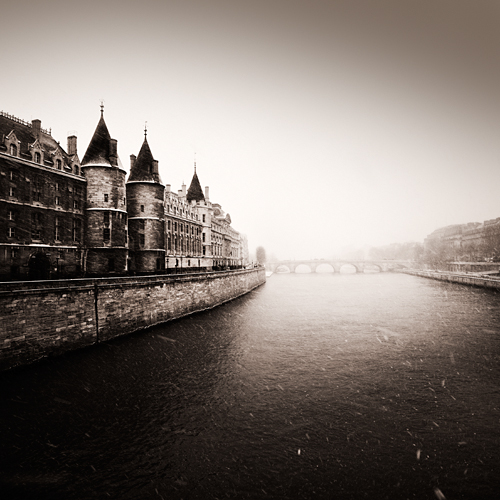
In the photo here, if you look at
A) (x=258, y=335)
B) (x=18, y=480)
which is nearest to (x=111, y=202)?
(x=258, y=335)

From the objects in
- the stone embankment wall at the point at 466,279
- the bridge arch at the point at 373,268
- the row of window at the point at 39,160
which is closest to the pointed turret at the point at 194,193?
the row of window at the point at 39,160

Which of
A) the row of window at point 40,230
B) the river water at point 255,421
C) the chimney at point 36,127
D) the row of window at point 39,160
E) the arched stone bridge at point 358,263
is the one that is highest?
the chimney at point 36,127

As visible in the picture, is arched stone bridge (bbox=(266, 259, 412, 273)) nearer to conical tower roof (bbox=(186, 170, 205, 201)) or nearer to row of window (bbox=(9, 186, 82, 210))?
conical tower roof (bbox=(186, 170, 205, 201))

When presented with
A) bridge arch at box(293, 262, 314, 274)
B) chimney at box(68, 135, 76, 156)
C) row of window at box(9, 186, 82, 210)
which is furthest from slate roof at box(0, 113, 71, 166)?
bridge arch at box(293, 262, 314, 274)

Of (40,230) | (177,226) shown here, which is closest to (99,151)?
(40,230)

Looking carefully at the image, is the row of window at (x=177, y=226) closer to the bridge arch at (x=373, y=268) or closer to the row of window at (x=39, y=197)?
the row of window at (x=39, y=197)

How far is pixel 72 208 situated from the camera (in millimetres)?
28594

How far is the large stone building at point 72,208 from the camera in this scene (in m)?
24.6

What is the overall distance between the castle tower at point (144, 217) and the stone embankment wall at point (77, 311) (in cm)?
585

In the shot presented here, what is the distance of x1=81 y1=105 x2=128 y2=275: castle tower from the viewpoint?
2884 cm

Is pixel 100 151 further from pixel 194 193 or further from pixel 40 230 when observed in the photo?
pixel 194 193

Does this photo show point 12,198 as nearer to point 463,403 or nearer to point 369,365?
point 369,365

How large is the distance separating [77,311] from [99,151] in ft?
54.8

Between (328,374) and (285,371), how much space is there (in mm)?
2167
